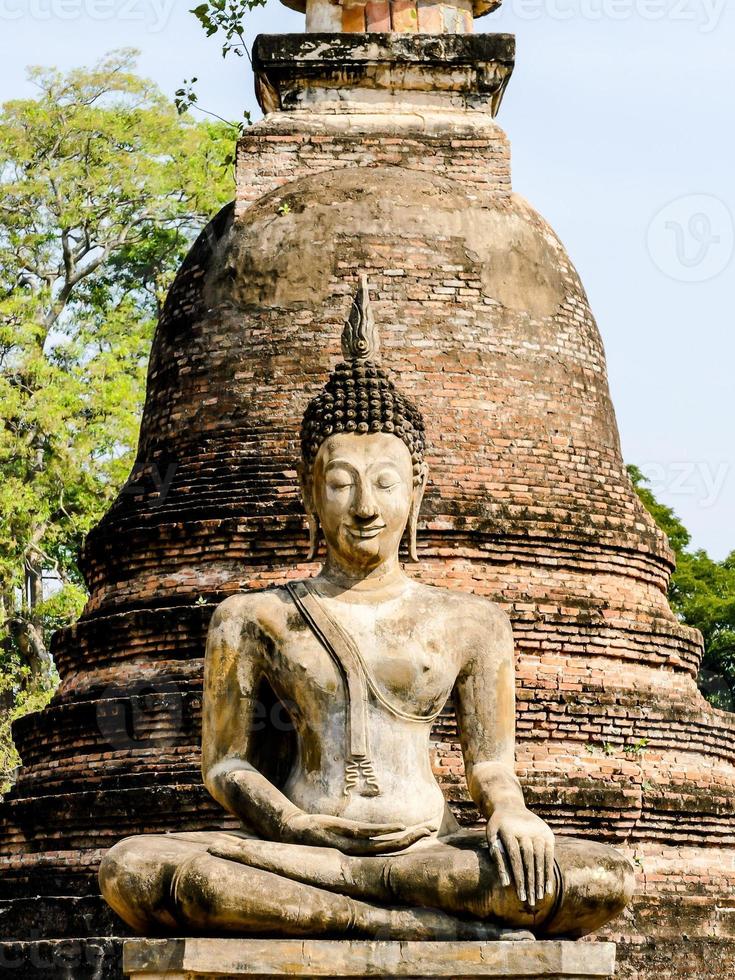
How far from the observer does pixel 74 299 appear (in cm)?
2416

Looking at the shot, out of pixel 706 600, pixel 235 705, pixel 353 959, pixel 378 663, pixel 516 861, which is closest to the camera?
pixel 353 959

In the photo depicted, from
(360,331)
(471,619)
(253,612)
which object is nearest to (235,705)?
(253,612)

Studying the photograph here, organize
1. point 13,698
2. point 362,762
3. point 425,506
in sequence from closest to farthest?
point 362,762 < point 425,506 < point 13,698

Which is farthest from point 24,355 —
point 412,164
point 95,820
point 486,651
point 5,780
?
point 486,651

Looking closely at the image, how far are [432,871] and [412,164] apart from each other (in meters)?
8.37

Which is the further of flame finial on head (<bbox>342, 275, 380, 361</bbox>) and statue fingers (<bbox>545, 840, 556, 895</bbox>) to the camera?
flame finial on head (<bbox>342, 275, 380, 361</bbox>)

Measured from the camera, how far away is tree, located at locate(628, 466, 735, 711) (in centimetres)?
2588

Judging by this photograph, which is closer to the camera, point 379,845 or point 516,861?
point 516,861

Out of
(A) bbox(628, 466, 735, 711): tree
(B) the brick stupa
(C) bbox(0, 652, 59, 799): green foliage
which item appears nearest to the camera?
(B) the brick stupa

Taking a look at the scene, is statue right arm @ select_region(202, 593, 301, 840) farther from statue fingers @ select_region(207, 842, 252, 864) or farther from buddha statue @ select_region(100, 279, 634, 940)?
statue fingers @ select_region(207, 842, 252, 864)

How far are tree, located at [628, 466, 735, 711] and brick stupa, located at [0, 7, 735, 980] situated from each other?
1264cm

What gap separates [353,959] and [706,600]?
836 inches

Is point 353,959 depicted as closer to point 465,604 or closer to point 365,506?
point 465,604

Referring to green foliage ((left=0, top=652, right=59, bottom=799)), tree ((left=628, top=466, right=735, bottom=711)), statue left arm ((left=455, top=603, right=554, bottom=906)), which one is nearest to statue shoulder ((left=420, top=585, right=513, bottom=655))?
statue left arm ((left=455, top=603, right=554, bottom=906))
